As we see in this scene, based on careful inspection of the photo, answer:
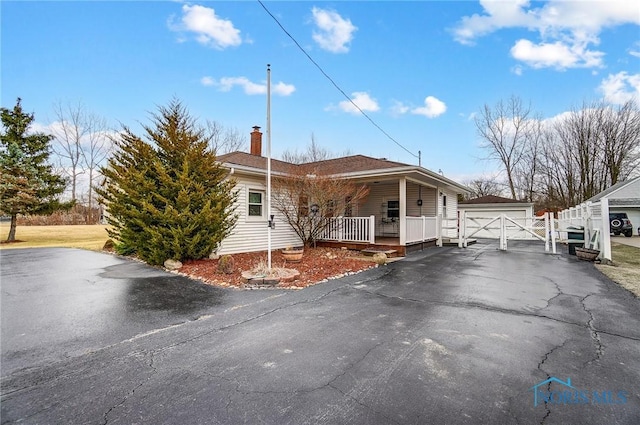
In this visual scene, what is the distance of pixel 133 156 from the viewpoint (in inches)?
317

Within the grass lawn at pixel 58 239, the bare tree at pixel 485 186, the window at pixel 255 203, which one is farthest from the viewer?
the bare tree at pixel 485 186

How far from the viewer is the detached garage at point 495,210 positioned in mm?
18359

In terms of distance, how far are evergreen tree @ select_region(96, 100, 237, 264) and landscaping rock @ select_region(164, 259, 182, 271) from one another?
145 mm

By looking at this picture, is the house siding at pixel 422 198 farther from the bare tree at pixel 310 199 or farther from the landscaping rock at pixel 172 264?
the landscaping rock at pixel 172 264

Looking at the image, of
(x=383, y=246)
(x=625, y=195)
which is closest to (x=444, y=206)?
(x=383, y=246)

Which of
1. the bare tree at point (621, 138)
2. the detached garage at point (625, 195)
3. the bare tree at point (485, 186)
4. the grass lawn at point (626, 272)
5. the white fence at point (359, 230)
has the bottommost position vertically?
the grass lawn at point (626, 272)

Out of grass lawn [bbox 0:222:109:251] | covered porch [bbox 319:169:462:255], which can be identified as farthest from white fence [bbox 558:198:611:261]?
grass lawn [bbox 0:222:109:251]

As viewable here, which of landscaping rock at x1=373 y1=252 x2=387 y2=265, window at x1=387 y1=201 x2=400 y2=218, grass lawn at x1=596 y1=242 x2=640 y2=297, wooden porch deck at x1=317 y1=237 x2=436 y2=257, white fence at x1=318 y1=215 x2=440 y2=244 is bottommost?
grass lawn at x1=596 y1=242 x2=640 y2=297

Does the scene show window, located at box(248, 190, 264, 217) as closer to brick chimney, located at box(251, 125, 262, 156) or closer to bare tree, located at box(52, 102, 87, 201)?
brick chimney, located at box(251, 125, 262, 156)

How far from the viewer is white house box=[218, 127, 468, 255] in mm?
10117

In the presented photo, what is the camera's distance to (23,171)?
51.3 ft

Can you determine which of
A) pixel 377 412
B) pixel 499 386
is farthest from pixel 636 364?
pixel 377 412

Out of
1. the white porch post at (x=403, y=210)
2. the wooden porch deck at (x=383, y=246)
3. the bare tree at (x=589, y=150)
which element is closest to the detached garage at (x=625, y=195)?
the bare tree at (x=589, y=150)

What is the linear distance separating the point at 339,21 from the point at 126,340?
34.6ft
